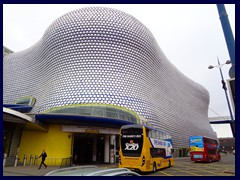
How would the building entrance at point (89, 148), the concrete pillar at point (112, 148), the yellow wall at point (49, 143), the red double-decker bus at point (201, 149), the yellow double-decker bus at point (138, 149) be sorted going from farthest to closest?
the building entrance at point (89, 148) → the concrete pillar at point (112, 148) → the red double-decker bus at point (201, 149) → the yellow wall at point (49, 143) → the yellow double-decker bus at point (138, 149)

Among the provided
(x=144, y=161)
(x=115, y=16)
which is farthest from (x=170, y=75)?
(x=144, y=161)

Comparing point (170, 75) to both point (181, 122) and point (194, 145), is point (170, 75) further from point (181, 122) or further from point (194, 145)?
point (194, 145)

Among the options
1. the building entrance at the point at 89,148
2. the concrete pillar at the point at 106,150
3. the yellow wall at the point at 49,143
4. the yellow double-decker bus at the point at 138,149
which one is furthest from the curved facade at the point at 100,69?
the yellow double-decker bus at the point at 138,149

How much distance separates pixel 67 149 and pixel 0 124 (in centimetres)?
1577

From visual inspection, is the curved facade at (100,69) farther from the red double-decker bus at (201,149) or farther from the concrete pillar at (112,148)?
the red double-decker bus at (201,149)

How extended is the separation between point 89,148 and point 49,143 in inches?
370

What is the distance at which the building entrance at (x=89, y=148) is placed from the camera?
2558 centimetres

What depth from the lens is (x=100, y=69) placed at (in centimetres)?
3653

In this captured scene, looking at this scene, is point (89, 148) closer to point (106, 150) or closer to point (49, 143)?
point (106, 150)

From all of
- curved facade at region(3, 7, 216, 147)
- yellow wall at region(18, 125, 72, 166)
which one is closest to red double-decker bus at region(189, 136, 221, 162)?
curved facade at region(3, 7, 216, 147)

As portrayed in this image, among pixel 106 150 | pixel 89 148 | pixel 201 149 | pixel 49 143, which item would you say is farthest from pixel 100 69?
pixel 201 149

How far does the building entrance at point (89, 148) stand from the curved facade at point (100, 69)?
6.87 meters

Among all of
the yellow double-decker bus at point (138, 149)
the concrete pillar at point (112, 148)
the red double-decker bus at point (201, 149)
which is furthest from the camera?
the concrete pillar at point (112, 148)

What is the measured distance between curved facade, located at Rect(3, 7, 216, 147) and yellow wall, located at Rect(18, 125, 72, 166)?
35.4ft
